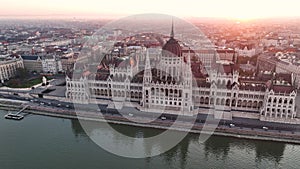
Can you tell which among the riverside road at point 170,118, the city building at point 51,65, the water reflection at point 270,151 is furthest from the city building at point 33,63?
the water reflection at point 270,151

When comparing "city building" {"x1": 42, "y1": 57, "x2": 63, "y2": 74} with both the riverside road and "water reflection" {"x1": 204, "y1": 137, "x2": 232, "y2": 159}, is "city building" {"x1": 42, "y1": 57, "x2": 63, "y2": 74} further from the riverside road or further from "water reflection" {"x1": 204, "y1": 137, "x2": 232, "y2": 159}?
"water reflection" {"x1": 204, "y1": 137, "x2": 232, "y2": 159}

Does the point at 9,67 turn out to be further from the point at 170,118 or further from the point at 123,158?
the point at 123,158

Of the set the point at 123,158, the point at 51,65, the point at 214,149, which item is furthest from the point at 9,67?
the point at 214,149

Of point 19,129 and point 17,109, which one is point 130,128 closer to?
point 19,129

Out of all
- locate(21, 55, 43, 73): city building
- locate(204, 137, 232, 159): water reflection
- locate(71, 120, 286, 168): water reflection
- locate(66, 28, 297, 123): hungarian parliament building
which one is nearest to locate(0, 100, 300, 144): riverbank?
locate(71, 120, 286, 168): water reflection

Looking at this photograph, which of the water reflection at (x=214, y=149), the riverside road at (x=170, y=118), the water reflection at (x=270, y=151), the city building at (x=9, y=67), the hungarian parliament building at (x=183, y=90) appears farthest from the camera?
the city building at (x=9, y=67)

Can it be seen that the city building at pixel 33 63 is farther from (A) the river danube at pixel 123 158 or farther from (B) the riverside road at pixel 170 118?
(A) the river danube at pixel 123 158
